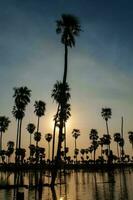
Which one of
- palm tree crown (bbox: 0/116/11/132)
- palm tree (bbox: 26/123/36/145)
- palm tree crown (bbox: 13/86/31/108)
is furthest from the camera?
palm tree (bbox: 26/123/36/145)

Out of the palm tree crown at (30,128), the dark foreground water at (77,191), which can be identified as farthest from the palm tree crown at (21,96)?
the palm tree crown at (30,128)

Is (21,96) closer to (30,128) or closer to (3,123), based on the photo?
(3,123)

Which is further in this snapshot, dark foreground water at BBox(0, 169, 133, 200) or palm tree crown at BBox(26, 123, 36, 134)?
palm tree crown at BBox(26, 123, 36, 134)

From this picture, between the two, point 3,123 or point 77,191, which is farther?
point 3,123

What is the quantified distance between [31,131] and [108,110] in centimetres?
3184

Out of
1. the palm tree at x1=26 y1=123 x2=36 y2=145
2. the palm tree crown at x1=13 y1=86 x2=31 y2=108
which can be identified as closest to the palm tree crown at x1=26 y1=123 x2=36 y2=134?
the palm tree at x1=26 y1=123 x2=36 y2=145

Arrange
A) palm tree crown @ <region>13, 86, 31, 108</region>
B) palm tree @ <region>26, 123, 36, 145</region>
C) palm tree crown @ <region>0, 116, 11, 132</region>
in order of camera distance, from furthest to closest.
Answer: palm tree @ <region>26, 123, 36, 145</region>
palm tree crown @ <region>0, 116, 11, 132</region>
palm tree crown @ <region>13, 86, 31, 108</region>

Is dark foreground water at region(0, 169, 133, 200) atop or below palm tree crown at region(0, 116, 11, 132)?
below

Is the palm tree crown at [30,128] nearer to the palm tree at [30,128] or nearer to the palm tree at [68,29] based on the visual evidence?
the palm tree at [30,128]

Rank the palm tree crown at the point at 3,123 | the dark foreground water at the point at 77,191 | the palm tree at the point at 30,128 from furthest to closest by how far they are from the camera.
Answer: the palm tree at the point at 30,128 → the palm tree crown at the point at 3,123 → the dark foreground water at the point at 77,191

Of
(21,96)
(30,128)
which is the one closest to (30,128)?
(30,128)

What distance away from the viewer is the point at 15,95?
216 ft

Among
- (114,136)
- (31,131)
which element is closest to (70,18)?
(31,131)

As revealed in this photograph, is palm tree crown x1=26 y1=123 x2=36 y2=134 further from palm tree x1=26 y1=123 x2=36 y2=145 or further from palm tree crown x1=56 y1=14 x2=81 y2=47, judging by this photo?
palm tree crown x1=56 y1=14 x2=81 y2=47
